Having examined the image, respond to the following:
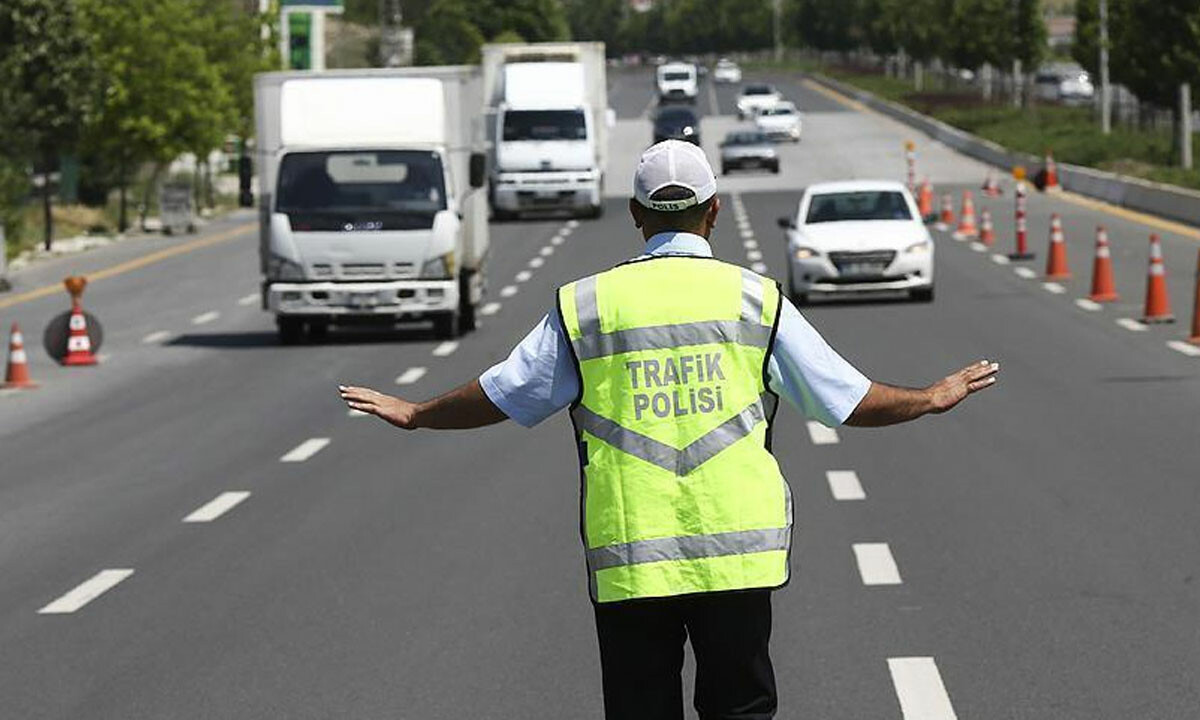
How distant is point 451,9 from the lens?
507 ft

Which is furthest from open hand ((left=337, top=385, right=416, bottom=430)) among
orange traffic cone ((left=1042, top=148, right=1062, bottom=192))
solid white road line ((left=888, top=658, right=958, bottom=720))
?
orange traffic cone ((left=1042, top=148, right=1062, bottom=192))

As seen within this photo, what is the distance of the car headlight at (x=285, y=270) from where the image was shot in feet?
87.9

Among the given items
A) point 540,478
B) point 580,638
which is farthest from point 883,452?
point 580,638

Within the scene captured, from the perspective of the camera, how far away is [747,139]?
73.4 metres

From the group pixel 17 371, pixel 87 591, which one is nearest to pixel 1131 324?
pixel 17 371

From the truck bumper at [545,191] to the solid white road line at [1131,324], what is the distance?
27.1 metres

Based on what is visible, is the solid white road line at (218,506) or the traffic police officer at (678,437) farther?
the solid white road line at (218,506)

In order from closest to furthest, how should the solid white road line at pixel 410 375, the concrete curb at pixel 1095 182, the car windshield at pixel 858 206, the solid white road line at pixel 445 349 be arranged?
the solid white road line at pixel 410 375 → the solid white road line at pixel 445 349 → the car windshield at pixel 858 206 → the concrete curb at pixel 1095 182

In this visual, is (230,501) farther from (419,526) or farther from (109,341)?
(109,341)

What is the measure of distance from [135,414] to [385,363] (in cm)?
450

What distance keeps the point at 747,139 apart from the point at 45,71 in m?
27.2

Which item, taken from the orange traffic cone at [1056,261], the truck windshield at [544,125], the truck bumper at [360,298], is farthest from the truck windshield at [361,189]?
the truck windshield at [544,125]

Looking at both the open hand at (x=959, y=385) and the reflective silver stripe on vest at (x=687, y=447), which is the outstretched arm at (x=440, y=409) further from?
the open hand at (x=959, y=385)

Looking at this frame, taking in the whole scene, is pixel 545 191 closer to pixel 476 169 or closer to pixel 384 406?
pixel 476 169
